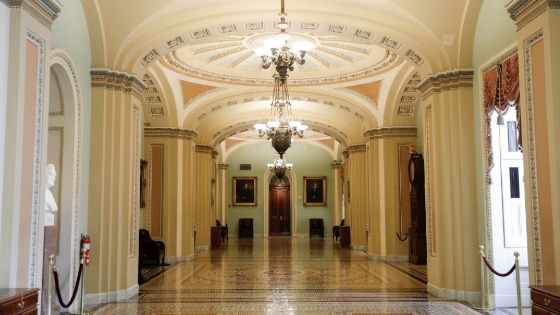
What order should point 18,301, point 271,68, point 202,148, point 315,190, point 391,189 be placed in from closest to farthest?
point 18,301, point 271,68, point 391,189, point 202,148, point 315,190

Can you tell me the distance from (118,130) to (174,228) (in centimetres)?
568


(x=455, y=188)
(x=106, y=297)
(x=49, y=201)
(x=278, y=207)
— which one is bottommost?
(x=106, y=297)

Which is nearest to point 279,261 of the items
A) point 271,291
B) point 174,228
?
point 174,228

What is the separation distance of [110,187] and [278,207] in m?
19.6

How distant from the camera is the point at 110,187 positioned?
8.05 m

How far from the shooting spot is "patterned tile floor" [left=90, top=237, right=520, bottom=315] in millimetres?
7527

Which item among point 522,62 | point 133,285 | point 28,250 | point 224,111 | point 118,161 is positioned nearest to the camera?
point 28,250

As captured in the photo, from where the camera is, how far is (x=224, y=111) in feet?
55.2

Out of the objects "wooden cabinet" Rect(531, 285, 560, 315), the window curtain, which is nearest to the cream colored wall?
"wooden cabinet" Rect(531, 285, 560, 315)

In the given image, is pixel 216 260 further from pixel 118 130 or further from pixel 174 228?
pixel 118 130

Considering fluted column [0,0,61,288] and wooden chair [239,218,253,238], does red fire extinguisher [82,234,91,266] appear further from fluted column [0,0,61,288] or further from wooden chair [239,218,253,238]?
wooden chair [239,218,253,238]

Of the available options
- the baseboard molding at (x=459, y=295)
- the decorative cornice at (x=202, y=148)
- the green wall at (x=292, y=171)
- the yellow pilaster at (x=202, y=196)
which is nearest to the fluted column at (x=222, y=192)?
the green wall at (x=292, y=171)

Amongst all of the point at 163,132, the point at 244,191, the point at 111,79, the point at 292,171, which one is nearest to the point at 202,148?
the point at 163,132

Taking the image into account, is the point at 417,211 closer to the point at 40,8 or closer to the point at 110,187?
the point at 110,187
